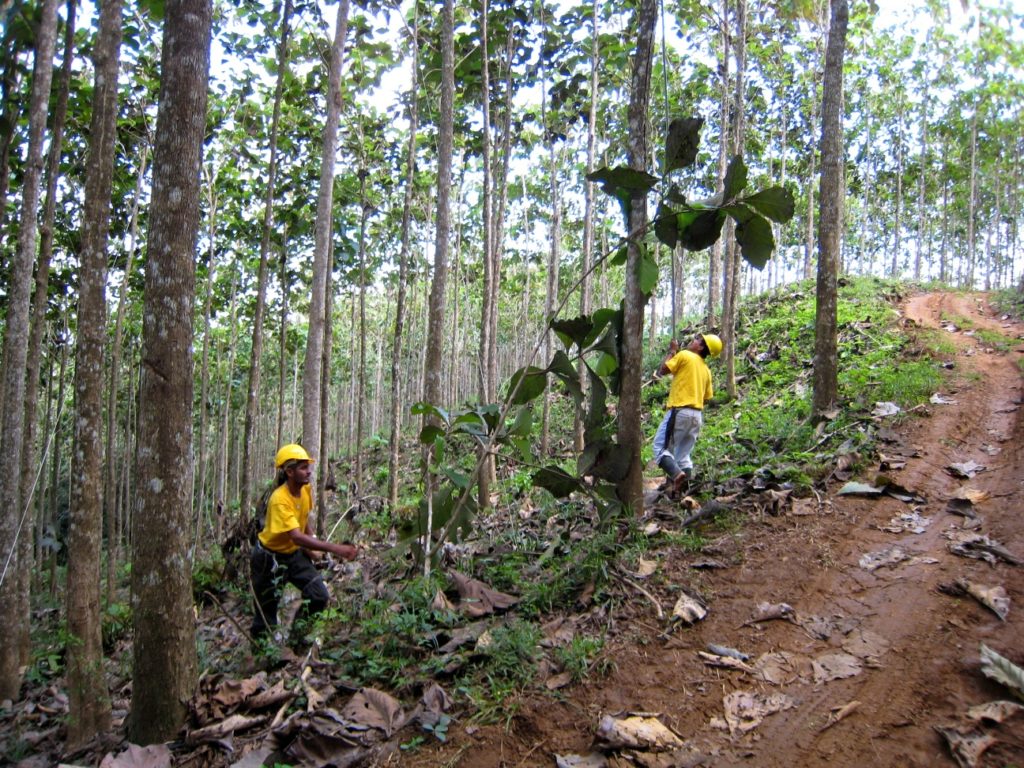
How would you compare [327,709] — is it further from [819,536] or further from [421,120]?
[421,120]

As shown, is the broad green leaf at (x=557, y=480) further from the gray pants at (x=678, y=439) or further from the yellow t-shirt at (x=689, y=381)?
the yellow t-shirt at (x=689, y=381)

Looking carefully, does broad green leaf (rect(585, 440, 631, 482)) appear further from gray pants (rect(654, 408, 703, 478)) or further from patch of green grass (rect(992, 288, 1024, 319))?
patch of green grass (rect(992, 288, 1024, 319))

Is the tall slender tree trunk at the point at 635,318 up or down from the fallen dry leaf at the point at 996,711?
up

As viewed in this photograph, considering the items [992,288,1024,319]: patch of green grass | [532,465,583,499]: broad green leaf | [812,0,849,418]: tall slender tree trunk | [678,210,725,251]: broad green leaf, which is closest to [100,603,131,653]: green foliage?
[532,465,583,499]: broad green leaf

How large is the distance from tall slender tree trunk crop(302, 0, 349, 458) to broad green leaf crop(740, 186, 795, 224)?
4792 mm

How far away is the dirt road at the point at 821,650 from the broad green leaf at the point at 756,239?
191cm

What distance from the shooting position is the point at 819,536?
166 inches

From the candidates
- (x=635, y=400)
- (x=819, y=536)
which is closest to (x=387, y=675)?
(x=635, y=400)

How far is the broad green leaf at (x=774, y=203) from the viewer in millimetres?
3455

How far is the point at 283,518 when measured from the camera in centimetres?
450

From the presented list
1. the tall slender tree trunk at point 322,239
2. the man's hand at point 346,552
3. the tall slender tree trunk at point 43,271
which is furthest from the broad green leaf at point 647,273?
the tall slender tree trunk at point 43,271

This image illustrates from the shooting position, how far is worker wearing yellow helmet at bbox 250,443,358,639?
449cm

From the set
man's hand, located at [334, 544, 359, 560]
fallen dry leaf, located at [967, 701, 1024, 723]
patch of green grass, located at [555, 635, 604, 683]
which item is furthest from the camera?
man's hand, located at [334, 544, 359, 560]

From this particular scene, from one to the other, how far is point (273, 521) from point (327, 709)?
164cm
